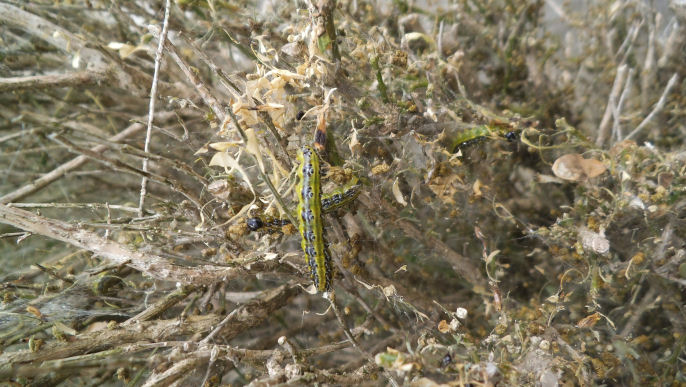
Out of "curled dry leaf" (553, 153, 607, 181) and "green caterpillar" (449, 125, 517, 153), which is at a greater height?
"green caterpillar" (449, 125, 517, 153)

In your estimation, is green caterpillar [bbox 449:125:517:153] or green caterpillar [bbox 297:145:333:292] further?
green caterpillar [bbox 449:125:517:153]

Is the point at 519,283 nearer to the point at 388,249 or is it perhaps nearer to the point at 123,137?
the point at 388,249

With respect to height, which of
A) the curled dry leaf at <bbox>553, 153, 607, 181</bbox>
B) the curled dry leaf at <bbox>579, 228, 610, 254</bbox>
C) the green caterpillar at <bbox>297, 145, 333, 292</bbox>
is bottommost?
the curled dry leaf at <bbox>579, 228, 610, 254</bbox>

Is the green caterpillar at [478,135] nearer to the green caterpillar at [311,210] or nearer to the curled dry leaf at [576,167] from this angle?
the curled dry leaf at [576,167]

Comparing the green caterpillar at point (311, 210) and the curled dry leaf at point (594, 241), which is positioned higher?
the green caterpillar at point (311, 210)

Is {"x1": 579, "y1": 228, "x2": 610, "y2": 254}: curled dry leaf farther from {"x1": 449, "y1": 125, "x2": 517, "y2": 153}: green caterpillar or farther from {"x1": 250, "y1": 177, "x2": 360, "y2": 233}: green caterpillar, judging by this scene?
{"x1": 250, "y1": 177, "x2": 360, "y2": 233}: green caterpillar

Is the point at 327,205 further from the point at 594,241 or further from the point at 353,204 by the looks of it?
the point at 594,241

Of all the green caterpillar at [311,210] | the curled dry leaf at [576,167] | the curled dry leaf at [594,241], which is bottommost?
the curled dry leaf at [594,241]

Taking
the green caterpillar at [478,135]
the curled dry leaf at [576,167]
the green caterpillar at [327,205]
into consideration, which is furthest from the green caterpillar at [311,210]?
the curled dry leaf at [576,167]

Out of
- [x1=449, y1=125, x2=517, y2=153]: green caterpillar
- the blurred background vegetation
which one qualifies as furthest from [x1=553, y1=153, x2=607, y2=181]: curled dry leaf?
[x1=449, y1=125, x2=517, y2=153]: green caterpillar
